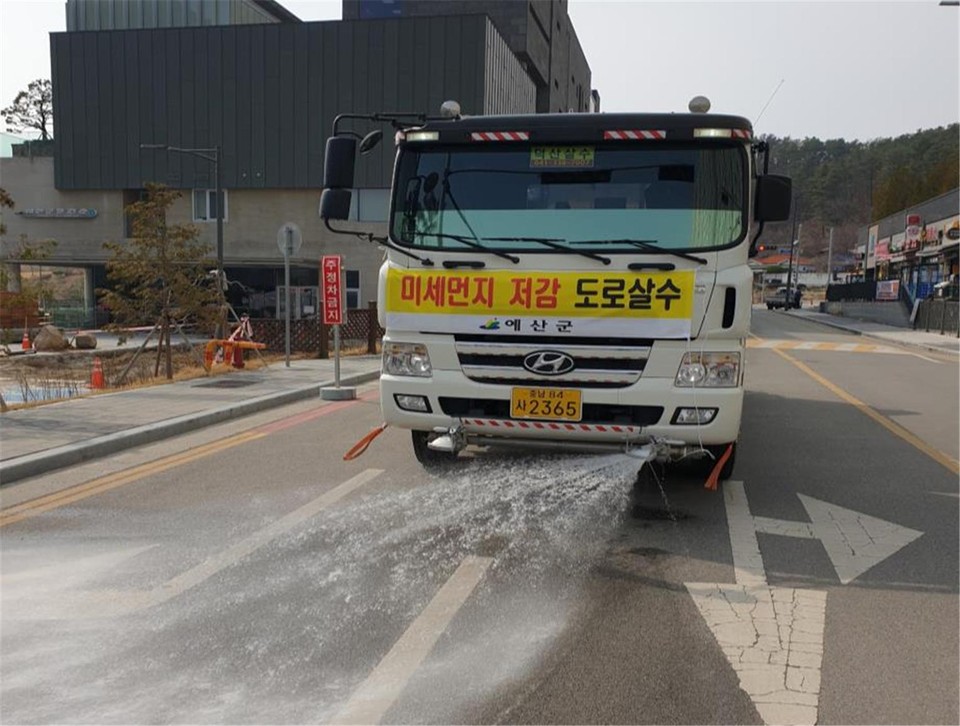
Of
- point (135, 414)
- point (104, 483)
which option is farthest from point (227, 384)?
point (104, 483)

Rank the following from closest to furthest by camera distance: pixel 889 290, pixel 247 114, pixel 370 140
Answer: pixel 370 140, pixel 247 114, pixel 889 290

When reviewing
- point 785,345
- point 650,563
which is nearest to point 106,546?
point 650,563

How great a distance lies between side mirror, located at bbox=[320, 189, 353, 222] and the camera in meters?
6.10

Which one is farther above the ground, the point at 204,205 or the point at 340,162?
the point at 204,205

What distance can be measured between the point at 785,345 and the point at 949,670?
21721 mm

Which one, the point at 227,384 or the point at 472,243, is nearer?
the point at 472,243

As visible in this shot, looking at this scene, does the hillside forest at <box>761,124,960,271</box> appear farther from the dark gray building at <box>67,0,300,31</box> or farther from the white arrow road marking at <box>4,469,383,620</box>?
the white arrow road marking at <box>4,469,383,620</box>

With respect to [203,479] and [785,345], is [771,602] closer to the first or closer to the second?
[203,479]

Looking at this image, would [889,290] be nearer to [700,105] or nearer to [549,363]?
[700,105]

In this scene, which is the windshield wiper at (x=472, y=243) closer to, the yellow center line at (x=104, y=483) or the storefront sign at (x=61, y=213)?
the yellow center line at (x=104, y=483)

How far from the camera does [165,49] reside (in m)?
41.5

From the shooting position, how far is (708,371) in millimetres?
5168

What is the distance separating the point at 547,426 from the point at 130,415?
6063 mm

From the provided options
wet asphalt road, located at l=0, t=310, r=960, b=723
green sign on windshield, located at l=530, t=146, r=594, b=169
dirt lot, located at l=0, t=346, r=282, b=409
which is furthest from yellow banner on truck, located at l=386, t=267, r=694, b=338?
dirt lot, located at l=0, t=346, r=282, b=409
